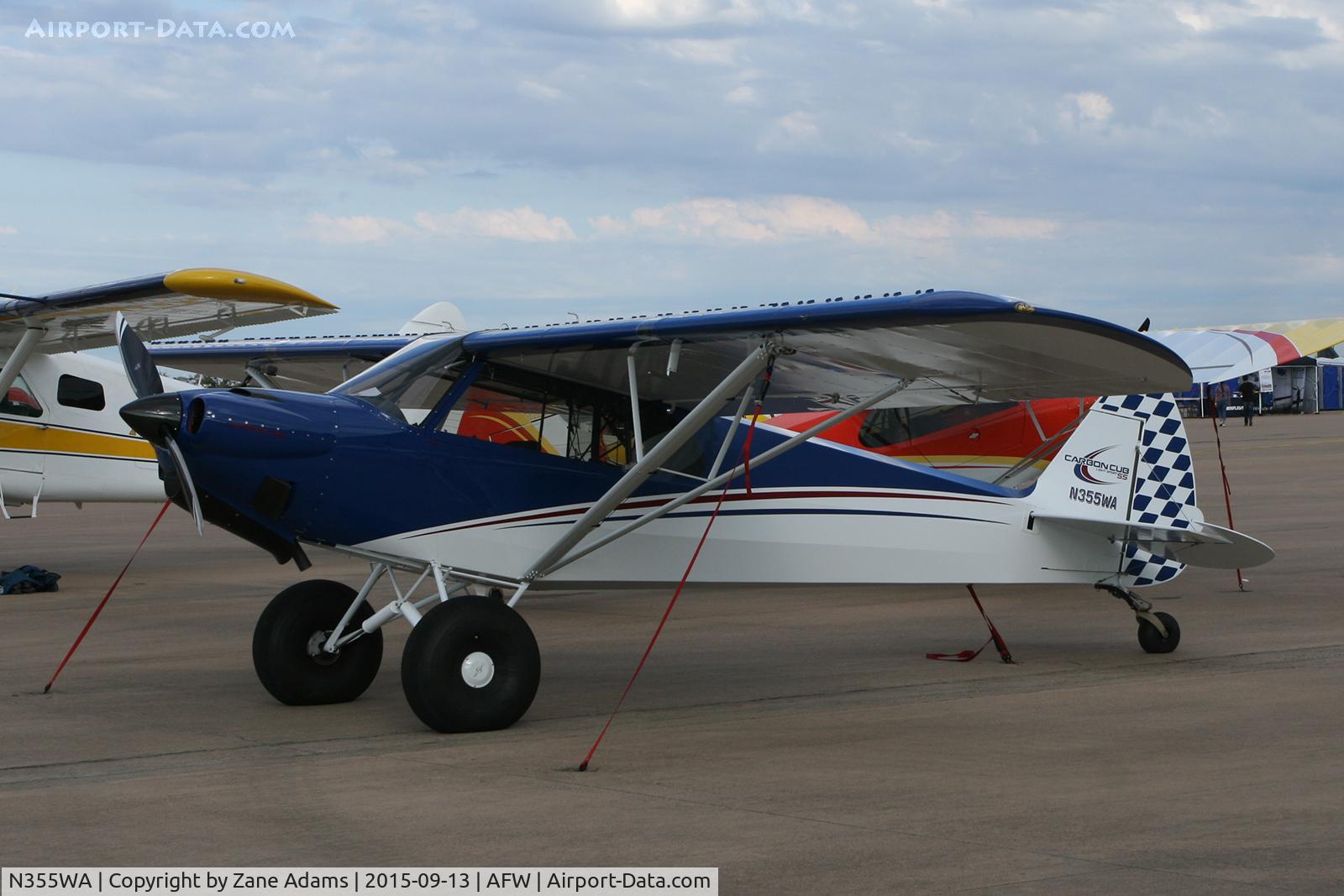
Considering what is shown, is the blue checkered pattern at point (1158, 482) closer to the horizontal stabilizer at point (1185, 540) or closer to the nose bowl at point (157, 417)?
the horizontal stabilizer at point (1185, 540)

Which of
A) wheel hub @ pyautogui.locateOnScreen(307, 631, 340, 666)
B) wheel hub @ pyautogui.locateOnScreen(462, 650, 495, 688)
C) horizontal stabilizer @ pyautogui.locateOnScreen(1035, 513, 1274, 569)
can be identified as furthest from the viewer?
horizontal stabilizer @ pyautogui.locateOnScreen(1035, 513, 1274, 569)

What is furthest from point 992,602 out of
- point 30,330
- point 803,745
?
point 30,330

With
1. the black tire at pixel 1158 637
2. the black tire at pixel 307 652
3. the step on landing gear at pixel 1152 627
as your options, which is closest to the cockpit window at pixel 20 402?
the black tire at pixel 307 652

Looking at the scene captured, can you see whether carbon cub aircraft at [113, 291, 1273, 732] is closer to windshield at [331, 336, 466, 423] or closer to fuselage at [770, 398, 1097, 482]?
windshield at [331, 336, 466, 423]

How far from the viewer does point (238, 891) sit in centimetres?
484

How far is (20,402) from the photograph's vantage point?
17.3m

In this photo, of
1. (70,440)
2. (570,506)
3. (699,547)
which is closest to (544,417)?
(570,506)

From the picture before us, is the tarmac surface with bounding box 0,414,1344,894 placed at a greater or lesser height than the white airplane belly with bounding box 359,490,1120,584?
lesser

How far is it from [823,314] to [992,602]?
7.12 metres

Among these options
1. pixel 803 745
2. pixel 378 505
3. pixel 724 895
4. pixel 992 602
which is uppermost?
pixel 378 505

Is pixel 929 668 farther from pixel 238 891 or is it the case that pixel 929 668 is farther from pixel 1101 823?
pixel 238 891

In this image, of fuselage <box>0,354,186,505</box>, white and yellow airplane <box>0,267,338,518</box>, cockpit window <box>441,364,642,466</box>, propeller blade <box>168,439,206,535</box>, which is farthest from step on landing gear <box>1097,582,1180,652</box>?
fuselage <box>0,354,186,505</box>

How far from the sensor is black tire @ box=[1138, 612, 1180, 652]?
1038 cm

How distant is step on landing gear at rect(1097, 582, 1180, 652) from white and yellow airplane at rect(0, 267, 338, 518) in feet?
28.6
